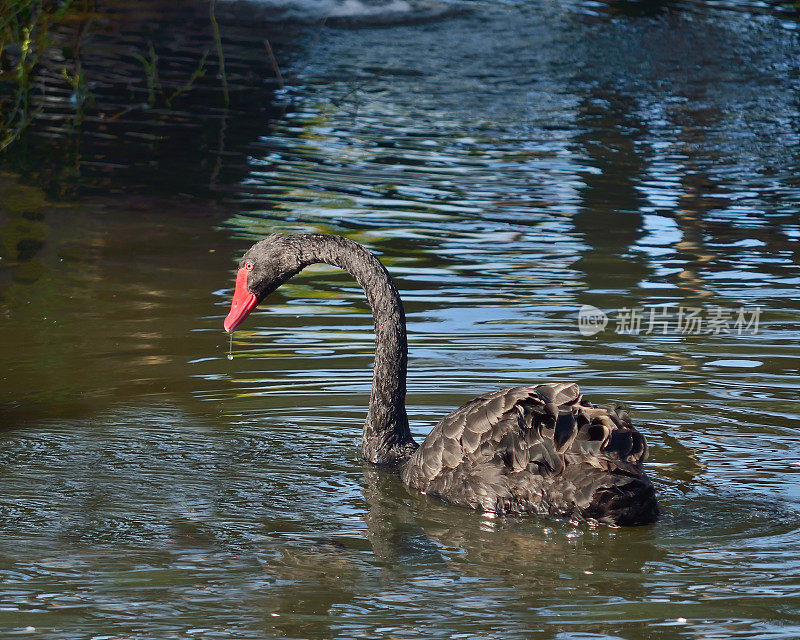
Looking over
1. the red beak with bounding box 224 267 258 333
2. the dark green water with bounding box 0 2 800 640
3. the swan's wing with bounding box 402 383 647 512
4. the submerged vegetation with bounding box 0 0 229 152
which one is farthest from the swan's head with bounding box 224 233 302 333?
the submerged vegetation with bounding box 0 0 229 152

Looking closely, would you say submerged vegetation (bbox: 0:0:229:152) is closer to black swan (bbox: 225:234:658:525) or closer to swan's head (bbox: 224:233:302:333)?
swan's head (bbox: 224:233:302:333)

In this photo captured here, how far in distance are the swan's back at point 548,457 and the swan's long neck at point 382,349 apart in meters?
0.56

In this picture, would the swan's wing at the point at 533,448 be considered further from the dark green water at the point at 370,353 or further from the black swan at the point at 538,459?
the dark green water at the point at 370,353

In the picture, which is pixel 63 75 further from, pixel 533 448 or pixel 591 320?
pixel 533 448

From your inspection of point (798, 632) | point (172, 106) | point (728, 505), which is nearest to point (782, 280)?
point (728, 505)

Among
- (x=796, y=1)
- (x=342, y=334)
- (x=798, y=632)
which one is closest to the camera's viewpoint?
(x=798, y=632)

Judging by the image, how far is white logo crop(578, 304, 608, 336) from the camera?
8008 millimetres

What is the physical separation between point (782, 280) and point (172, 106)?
9.10 metres

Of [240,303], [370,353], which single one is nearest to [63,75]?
[370,353]

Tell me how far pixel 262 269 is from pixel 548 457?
1735mm

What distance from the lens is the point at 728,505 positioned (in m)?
5.48

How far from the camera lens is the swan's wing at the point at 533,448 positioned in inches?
201

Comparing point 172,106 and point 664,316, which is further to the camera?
point 172,106

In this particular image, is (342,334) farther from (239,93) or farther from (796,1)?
(796,1)
